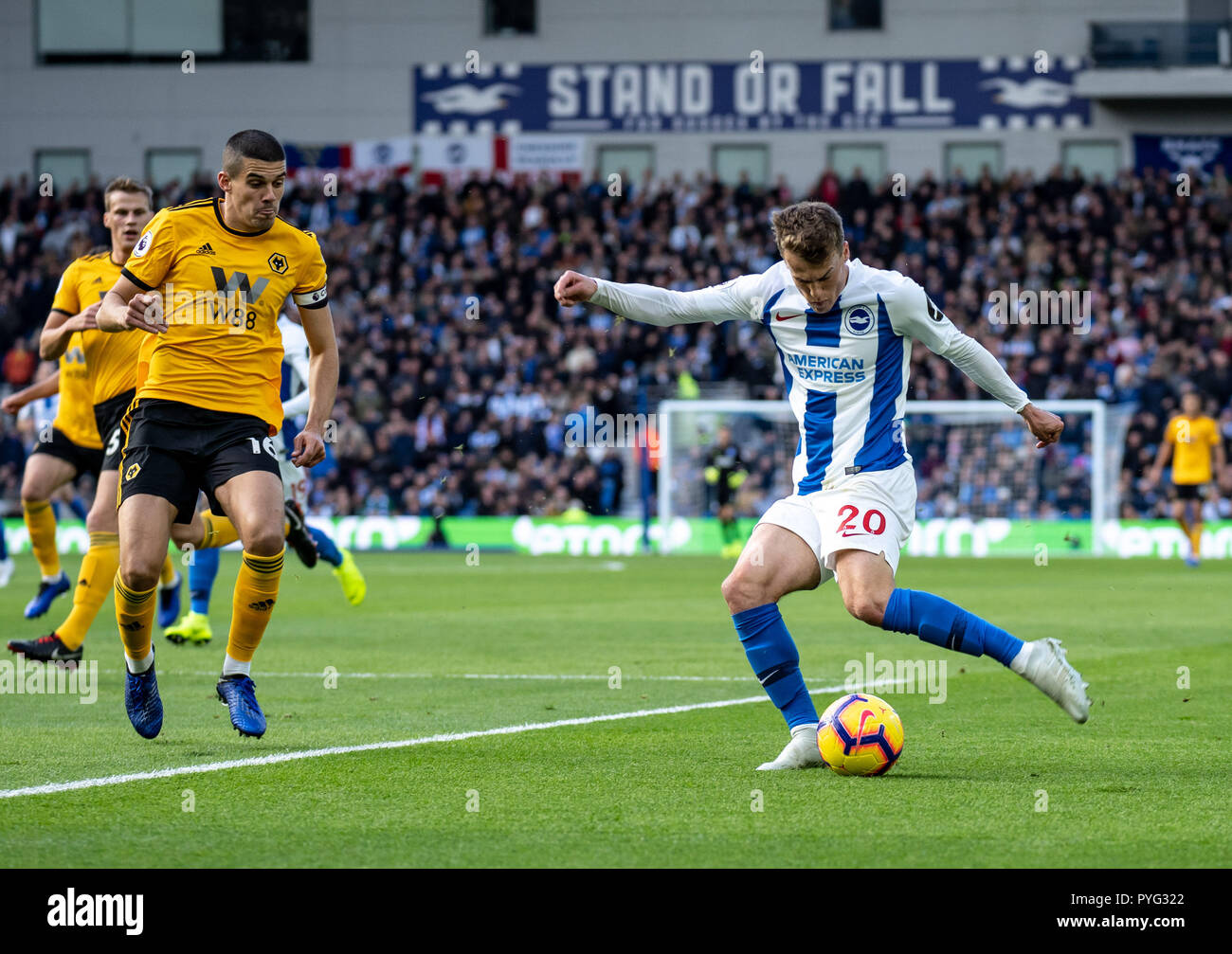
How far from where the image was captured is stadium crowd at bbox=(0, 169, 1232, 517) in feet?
85.5

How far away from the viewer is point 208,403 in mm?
6551

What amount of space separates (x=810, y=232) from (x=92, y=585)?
4.55m

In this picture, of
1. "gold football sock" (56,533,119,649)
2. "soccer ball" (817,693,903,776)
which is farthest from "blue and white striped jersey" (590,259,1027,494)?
"gold football sock" (56,533,119,649)

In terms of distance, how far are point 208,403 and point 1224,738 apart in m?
4.08

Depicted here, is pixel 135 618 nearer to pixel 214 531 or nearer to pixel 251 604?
pixel 251 604

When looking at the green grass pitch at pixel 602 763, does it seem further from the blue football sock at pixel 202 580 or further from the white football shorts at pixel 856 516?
the white football shorts at pixel 856 516

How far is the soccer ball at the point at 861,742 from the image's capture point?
592cm

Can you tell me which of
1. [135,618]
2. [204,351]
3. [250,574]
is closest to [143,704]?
[135,618]

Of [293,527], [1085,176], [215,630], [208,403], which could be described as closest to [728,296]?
[208,403]

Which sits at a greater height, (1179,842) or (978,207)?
(978,207)

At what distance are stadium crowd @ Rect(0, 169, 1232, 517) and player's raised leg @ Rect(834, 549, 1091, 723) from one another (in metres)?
19.1

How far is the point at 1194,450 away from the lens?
21.2m
